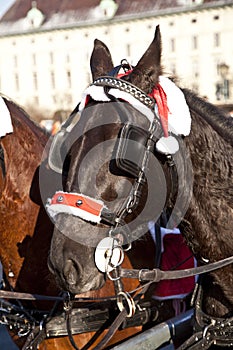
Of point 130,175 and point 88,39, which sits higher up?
point 88,39

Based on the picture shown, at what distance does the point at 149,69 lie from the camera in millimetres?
2535

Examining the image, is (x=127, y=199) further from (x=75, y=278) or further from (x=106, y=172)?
(x=75, y=278)

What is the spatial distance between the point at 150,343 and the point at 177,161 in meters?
1.04

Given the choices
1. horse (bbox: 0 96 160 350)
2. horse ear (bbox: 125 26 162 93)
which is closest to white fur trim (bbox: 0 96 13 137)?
horse (bbox: 0 96 160 350)

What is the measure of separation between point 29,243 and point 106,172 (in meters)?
1.22

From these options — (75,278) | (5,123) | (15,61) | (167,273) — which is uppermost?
(15,61)

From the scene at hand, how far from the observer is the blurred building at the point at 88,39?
5447 cm

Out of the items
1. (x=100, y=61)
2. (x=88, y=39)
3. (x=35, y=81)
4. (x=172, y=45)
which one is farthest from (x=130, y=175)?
(x=35, y=81)

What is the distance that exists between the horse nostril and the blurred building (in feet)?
156

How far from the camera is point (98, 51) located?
9.34 feet

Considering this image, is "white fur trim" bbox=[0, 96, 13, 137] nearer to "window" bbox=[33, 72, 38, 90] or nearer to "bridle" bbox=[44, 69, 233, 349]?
"bridle" bbox=[44, 69, 233, 349]

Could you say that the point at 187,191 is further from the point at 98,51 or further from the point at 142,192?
the point at 98,51

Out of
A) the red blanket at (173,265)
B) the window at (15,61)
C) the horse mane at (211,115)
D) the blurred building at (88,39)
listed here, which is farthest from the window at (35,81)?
the horse mane at (211,115)

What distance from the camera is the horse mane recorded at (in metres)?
2.90
